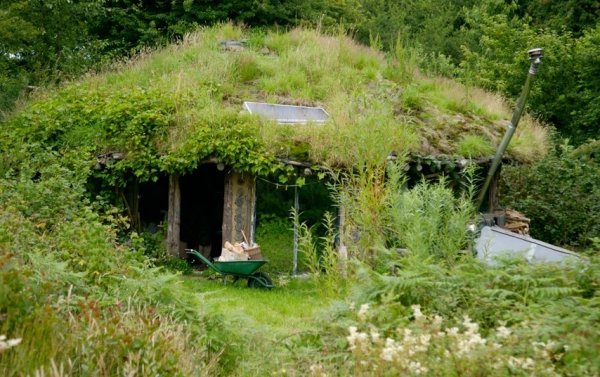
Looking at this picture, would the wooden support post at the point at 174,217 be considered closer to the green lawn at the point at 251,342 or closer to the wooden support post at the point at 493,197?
the green lawn at the point at 251,342

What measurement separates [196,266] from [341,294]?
8.49 m

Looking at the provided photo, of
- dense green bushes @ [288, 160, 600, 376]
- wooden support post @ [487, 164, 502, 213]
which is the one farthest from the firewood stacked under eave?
dense green bushes @ [288, 160, 600, 376]

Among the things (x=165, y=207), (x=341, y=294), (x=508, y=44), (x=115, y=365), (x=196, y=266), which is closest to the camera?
(x=115, y=365)

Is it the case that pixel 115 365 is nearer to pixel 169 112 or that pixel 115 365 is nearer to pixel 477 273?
pixel 477 273

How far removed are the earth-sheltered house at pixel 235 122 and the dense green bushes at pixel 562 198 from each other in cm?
200

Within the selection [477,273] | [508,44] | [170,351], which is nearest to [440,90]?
[508,44]

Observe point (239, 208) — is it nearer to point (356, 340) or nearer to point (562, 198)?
point (562, 198)

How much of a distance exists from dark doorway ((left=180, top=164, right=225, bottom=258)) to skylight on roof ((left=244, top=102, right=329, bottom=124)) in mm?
2572

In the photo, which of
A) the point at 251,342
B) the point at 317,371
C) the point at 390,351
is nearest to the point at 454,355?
the point at 390,351

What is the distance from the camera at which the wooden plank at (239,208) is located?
48.3 feet

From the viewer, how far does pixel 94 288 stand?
6527mm

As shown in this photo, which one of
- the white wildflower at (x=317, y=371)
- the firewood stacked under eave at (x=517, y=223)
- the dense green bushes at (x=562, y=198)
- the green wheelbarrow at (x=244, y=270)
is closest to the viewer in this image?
the white wildflower at (x=317, y=371)

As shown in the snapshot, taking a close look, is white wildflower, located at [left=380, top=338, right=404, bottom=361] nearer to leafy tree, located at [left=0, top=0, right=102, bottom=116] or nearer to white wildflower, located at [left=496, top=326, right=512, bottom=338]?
white wildflower, located at [left=496, top=326, right=512, bottom=338]

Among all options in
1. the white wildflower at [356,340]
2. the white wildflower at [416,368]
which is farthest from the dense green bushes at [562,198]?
the white wildflower at [416,368]
